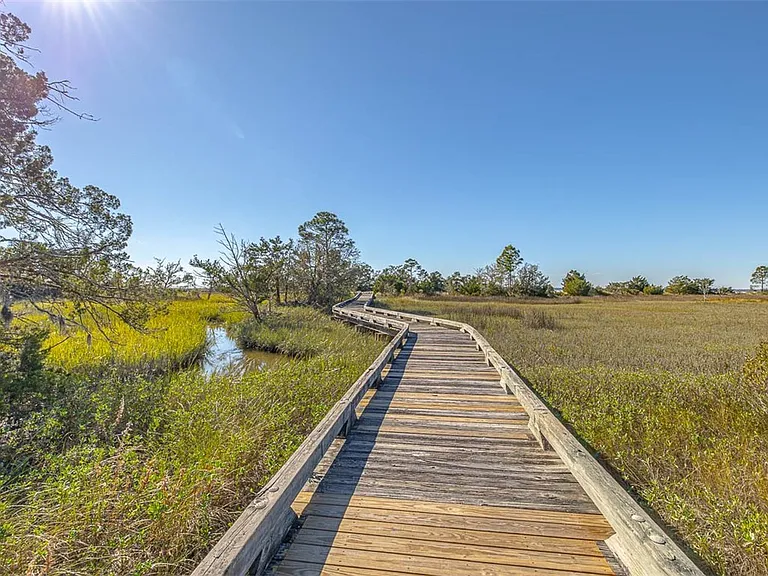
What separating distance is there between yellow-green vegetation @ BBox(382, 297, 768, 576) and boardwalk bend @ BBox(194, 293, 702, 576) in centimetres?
88

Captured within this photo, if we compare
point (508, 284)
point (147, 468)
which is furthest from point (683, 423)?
point (508, 284)

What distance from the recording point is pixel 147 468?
282 cm

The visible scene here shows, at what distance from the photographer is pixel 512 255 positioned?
1759 inches

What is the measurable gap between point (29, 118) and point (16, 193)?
1198 millimetres

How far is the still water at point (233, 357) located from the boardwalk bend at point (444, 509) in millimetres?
5933

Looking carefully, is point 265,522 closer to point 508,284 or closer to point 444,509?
point 444,509

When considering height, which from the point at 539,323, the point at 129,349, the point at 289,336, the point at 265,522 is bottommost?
the point at 289,336

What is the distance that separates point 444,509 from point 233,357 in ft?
34.2

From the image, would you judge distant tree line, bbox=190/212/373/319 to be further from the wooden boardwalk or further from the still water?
the wooden boardwalk

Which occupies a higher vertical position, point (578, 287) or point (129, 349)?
point (578, 287)

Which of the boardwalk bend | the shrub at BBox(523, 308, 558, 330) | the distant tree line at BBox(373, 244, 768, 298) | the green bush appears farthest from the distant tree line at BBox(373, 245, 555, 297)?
the boardwalk bend

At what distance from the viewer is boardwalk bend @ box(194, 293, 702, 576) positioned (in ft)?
6.40

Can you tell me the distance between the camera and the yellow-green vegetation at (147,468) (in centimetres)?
221

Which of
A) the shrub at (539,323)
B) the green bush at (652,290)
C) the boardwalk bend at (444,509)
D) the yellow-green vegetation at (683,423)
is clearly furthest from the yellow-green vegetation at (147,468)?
the green bush at (652,290)
